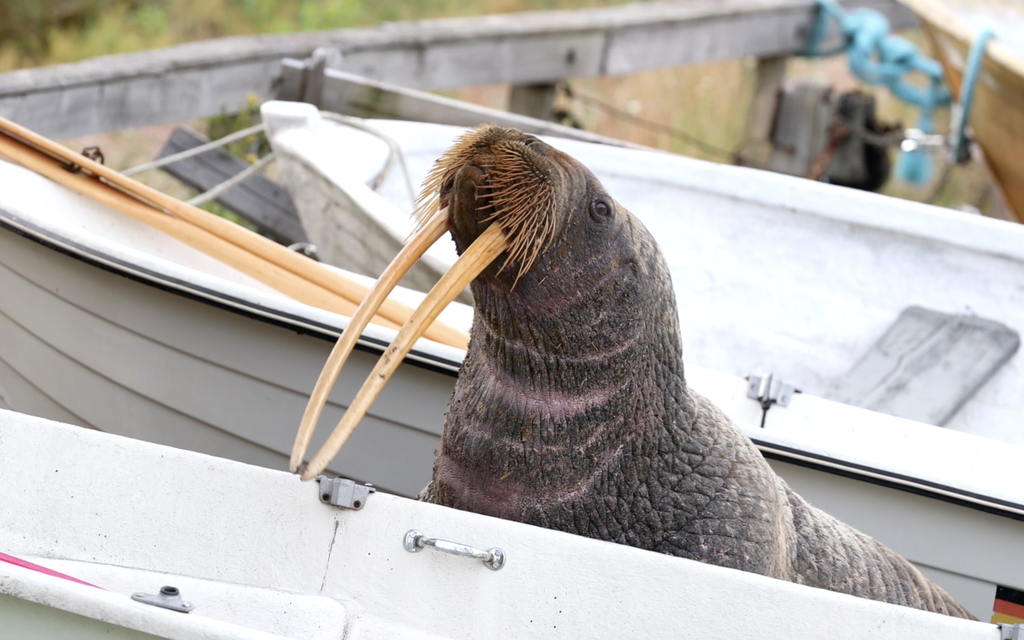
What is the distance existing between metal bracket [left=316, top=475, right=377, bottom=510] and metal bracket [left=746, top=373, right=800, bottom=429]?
110cm

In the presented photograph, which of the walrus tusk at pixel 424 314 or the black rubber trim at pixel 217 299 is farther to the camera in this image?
the black rubber trim at pixel 217 299

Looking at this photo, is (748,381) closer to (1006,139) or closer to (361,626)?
(361,626)

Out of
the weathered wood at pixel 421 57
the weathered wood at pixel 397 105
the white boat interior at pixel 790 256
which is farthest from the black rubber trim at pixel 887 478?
the weathered wood at pixel 421 57

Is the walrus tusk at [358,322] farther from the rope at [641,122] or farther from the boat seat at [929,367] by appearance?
the rope at [641,122]

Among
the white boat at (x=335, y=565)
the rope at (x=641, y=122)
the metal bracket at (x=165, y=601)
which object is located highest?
the rope at (x=641, y=122)

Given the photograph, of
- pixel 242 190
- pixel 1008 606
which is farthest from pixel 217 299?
pixel 1008 606

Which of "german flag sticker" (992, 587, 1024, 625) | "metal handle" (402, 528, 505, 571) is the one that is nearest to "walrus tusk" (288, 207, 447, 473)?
"metal handle" (402, 528, 505, 571)

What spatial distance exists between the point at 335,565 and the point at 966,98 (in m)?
5.03

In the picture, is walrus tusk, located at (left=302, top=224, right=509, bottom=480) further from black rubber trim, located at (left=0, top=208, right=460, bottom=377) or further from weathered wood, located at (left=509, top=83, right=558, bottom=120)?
weathered wood, located at (left=509, top=83, right=558, bottom=120)

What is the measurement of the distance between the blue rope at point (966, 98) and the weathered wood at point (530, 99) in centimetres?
216

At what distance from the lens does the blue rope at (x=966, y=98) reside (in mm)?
5910

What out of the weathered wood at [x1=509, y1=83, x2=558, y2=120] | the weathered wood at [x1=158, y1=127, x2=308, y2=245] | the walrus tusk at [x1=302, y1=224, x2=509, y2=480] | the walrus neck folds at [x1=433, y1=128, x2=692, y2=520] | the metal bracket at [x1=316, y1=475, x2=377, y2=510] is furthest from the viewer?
the weathered wood at [x1=509, y1=83, x2=558, y2=120]

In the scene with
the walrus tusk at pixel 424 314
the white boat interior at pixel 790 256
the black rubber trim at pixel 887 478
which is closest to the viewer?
the walrus tusk at pixel 424 314

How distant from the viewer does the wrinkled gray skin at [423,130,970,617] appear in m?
1.79
